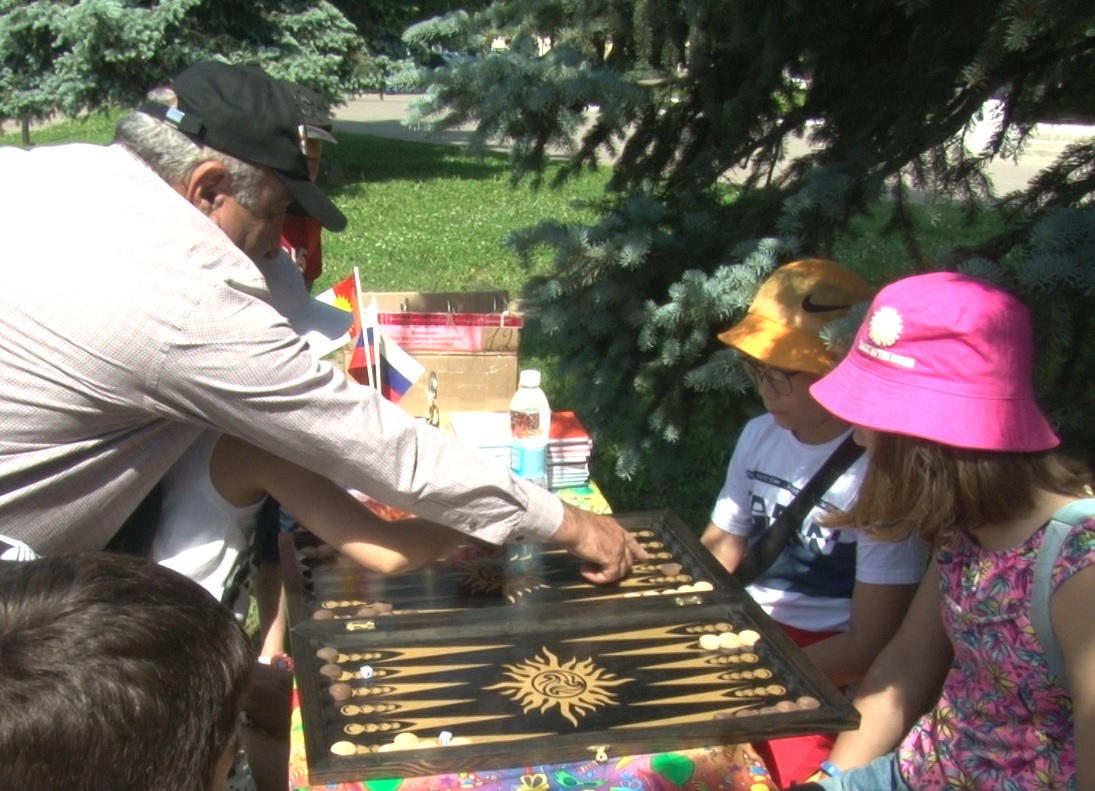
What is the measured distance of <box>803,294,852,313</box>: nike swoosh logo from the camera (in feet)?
8.36

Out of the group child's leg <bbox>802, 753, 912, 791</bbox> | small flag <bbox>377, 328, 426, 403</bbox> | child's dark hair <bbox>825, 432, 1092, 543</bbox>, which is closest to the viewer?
child's dark hair <bbox>825, 432, 1092, 543</bbox>

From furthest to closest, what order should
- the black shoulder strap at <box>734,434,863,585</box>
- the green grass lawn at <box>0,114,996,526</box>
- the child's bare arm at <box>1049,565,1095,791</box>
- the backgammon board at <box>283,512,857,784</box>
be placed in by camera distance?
the green grass lawn at <box>0,114,996,526</box>
the black shoulder strap at <box>734,434,863,585</box>
the backgammon board at <box>283,512,857,784</box>
the child's bare arm at <box>1049,565,1095,791</box>

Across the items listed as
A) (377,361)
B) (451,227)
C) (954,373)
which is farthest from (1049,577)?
(451,227)

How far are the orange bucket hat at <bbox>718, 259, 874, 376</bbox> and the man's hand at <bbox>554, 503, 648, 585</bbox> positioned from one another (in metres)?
0.52

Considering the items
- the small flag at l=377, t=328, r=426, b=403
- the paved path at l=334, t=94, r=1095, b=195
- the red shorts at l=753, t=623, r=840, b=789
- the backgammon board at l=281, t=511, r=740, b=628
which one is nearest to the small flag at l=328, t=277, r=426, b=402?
the small flag at l=377, t=328, r=426, b=403

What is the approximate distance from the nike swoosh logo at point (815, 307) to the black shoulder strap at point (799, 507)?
0.28 m

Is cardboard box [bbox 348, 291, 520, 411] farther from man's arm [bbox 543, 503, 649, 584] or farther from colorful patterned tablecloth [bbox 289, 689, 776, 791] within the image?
colorful patterned tablecloth [bbox 289, 689, 776, 791]

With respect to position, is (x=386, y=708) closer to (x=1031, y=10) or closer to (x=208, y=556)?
(x=208, y=556)

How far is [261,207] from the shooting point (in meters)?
2.35

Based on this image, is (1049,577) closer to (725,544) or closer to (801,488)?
(801,488)

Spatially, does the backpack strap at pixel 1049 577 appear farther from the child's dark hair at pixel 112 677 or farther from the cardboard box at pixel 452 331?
the cardboard box at pixel 452 331

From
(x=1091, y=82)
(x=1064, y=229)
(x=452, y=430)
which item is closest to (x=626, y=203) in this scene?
(x=452, y=430)

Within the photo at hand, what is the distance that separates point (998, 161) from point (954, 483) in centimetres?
1446

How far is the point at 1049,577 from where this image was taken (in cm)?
168
